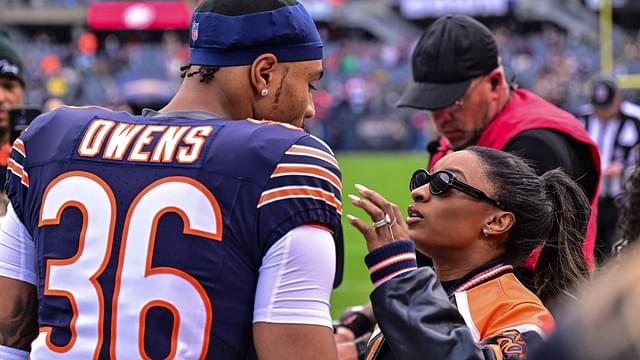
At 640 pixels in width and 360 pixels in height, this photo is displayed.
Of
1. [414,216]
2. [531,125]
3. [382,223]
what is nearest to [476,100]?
[531,125]

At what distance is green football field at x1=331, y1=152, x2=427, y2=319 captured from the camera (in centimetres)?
863

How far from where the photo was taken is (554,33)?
37.2 metres

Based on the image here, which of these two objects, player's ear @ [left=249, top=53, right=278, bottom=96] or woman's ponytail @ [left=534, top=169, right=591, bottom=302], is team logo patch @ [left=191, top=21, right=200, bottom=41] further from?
woman's ponytail @ [left=534, top=169, right=591, bottom=302]

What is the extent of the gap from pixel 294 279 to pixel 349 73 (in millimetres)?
31971

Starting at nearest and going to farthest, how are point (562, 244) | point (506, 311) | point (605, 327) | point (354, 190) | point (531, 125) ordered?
point (605, 327) < point (506, 311) < point (562, 244) < point (531, 125) < point (354, 190)

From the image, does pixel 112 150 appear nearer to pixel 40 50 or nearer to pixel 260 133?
pixel 260 133

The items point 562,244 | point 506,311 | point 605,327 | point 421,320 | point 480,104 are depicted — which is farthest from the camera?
point 480,104

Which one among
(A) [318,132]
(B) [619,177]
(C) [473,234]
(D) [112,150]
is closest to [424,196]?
(C) [473,234]

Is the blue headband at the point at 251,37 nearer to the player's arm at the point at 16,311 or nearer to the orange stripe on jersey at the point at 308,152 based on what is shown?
the orange stripe on jersey at the point at 308,152

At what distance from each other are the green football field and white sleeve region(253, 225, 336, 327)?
178 cm

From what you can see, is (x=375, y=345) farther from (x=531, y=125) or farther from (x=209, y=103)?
(x=531, y=125)

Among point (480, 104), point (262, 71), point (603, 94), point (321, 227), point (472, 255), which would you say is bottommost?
point (603, 94)

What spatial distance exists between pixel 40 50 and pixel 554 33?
19807mm

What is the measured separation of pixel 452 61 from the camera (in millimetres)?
3822
